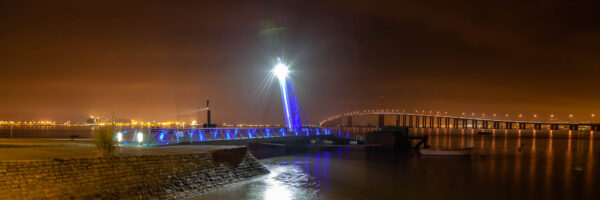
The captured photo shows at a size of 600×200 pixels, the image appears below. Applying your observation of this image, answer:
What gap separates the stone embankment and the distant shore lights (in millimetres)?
27260

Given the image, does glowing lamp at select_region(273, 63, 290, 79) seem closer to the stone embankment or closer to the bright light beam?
the bright light beam

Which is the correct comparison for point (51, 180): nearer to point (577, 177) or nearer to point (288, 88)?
point (577, 177)

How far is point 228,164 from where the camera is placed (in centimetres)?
2133

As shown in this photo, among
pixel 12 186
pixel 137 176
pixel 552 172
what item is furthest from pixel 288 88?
pixel 12 186

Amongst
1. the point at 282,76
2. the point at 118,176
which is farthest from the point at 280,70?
the point at 118,176

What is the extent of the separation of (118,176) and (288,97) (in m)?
35.8

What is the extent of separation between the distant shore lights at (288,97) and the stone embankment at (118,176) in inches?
1073

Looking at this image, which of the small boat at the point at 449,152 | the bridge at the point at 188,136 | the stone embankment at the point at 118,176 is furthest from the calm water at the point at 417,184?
the small boat at the point at 449,152

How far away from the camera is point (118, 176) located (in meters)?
14.1

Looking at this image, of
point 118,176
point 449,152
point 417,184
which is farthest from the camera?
point 449,152

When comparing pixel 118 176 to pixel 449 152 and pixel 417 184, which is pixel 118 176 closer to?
pixel 417 184

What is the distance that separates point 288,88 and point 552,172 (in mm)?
30184

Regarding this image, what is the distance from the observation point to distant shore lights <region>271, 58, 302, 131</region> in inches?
1887

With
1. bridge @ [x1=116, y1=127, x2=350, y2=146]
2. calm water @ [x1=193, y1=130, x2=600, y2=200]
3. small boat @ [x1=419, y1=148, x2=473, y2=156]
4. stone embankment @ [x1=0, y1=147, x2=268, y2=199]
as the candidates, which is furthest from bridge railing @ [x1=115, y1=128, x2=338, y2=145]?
small boat @ [x1=419, y1=148, x2=473, y2=156]
